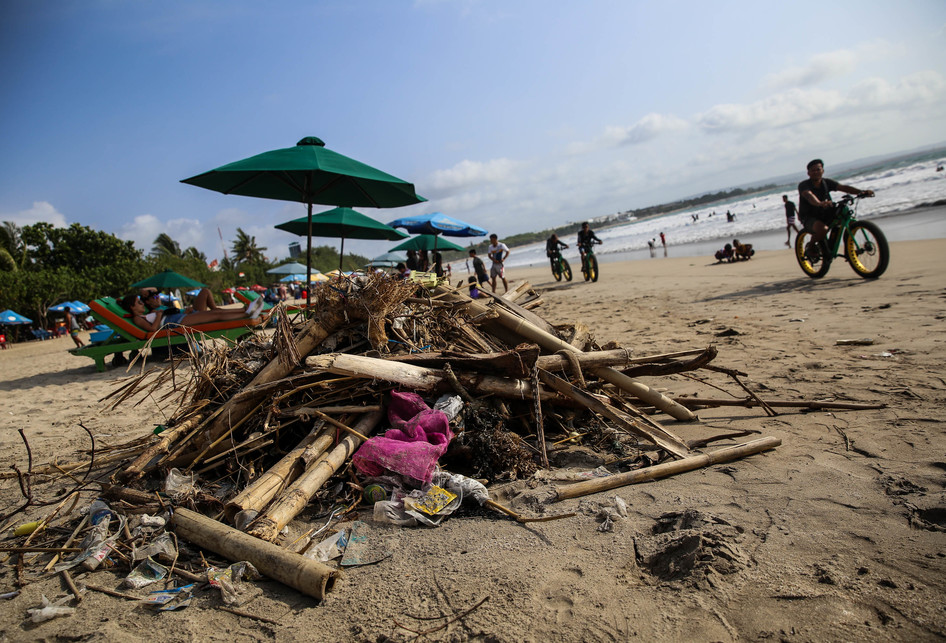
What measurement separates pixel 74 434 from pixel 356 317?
11.1 ft

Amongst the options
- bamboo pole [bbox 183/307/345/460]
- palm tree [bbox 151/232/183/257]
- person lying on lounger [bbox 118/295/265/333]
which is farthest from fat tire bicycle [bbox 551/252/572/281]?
A: palm tree [bbox 151/232/183/257]

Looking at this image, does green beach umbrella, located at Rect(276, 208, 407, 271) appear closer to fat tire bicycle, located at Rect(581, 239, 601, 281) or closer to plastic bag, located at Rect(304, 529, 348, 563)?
fat tire bicycle, located at Rect(581, 239, 601, 281)

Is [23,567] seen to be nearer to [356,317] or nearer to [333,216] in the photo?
[356,317]

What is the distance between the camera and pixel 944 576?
1.62 m

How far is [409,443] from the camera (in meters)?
2.68

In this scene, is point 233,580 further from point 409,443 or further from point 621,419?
point 621,419

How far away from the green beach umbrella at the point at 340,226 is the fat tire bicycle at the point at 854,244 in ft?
26.0

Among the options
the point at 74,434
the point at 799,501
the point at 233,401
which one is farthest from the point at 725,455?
the point at 74,434

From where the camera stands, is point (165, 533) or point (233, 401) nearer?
point (165, 533)

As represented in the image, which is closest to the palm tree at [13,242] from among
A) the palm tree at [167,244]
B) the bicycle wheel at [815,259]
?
the palm tree at [167,244]

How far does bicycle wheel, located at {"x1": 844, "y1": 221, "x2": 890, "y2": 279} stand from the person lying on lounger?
10064mm

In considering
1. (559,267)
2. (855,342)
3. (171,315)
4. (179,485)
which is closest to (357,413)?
(179,485)

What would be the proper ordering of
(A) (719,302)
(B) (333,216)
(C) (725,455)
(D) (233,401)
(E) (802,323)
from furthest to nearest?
(B) (333,216) → (A) (719,302) → (E) (802,323) → (D) (233,401) → (C) (725,455)

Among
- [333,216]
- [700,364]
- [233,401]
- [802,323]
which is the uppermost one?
A: [333,216]
